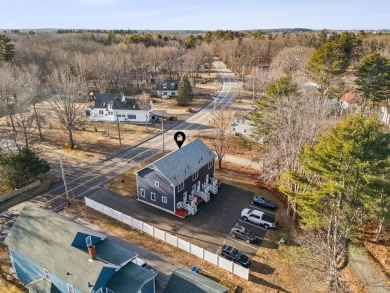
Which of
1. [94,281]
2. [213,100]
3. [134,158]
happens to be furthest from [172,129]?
[94,281]

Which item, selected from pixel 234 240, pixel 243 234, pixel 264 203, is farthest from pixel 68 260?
pixel 264 203

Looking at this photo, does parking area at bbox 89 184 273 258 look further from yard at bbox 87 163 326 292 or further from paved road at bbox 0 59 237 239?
paved road at bbox 0 59 237 239

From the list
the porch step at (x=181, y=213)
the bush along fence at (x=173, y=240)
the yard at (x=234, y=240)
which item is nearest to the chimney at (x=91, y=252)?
the yard at (x=234, y=240)

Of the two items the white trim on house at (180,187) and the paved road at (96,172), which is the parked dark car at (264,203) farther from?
the paved road at (96,172)

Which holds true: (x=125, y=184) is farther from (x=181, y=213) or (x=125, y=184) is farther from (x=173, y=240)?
(x=173, y=240)

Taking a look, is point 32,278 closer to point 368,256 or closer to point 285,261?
point 285,261
